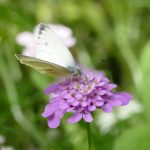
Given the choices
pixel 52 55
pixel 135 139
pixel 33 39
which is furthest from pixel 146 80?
pixel 52 55

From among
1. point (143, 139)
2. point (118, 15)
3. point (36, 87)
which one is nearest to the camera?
point (143, 139)

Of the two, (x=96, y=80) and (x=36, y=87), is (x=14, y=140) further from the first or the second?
(x=96, y=80)

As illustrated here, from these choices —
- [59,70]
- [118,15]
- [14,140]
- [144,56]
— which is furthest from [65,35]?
[118,15]

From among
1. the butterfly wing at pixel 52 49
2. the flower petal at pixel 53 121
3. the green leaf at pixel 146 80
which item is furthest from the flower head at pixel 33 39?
the flower petal at pixel 53 121

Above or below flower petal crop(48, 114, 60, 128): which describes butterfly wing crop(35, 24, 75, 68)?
above

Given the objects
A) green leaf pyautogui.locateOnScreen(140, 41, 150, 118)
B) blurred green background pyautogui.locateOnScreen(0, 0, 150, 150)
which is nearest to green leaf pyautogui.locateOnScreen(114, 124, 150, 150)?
blurred green background pyautogui.locateOnScreen(0, 0, 150, 150)

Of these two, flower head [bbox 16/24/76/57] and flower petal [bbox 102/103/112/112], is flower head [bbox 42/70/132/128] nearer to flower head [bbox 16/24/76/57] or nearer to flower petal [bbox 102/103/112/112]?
flower petal [bbox 102/103/112/112]
